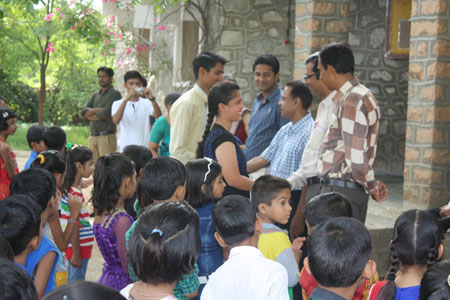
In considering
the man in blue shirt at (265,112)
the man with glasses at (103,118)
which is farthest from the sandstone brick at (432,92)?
the man with glasses at (103,118)

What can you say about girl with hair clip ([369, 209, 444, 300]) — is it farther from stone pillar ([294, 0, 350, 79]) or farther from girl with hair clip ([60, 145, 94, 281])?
stone pillar ([294, 0, 350, 79])

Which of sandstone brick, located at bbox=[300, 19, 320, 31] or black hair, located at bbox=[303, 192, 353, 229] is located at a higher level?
sandstone brick, located at bbox=[300, 19, 320, 31]

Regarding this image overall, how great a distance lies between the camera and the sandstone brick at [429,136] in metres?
5.86

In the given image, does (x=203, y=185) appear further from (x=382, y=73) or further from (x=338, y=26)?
(x=382, y=73)

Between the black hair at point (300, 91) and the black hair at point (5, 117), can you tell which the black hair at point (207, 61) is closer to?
the black hair at point (300, 91)

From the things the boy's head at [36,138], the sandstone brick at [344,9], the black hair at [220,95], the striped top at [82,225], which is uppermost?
the sandstone brick at [344,9]

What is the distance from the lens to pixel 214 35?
9.53 meters

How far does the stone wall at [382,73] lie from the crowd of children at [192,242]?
17.1 ft

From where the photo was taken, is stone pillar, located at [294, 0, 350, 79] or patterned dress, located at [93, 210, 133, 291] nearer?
patterned dress, located at [93, 210, 133, 291]

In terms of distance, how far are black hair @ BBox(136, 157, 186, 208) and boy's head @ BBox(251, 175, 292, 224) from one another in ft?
1.81

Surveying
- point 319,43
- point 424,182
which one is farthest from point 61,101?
point 424,182

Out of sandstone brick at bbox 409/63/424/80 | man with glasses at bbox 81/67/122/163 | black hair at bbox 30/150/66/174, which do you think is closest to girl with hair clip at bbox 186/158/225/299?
black hair at bbox 30/150/66/174

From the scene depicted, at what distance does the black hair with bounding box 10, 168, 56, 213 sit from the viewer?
11.2 feet

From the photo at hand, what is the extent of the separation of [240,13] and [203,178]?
605cm
